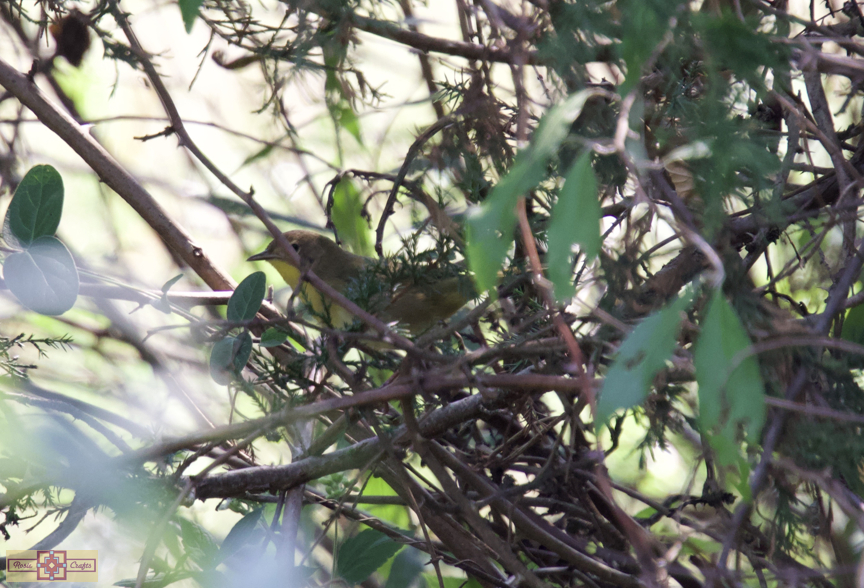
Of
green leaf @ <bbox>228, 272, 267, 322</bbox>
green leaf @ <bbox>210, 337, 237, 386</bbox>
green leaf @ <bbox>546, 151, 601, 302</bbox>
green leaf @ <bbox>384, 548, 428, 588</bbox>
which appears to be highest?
green leaf @ <bbox>228, 272, 267, 322</bbox>

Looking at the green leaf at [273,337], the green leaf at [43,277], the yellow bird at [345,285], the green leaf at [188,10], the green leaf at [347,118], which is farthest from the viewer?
the yellow bird at [345,285]

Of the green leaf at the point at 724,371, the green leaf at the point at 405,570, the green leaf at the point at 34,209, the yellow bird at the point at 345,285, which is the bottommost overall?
the green leaf at the point at 405,570

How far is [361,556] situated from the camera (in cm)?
153

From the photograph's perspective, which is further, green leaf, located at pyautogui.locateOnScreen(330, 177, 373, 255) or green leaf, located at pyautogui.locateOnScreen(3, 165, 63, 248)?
green leaf, located at pyautogui.locateOnScreen(330, 177, 373, 255)

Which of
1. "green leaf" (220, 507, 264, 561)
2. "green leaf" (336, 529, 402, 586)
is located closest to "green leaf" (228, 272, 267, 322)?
"green leaf" (220, 507, 264, 561)

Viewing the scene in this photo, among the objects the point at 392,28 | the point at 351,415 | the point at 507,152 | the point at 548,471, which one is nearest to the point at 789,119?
the point at 507,152

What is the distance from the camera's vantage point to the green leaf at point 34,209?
132 centimetres

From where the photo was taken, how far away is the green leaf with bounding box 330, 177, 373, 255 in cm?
237

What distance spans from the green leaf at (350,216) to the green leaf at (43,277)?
45.7 inches

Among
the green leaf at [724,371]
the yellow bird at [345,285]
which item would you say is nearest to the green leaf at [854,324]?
the green leaf at [724,371]

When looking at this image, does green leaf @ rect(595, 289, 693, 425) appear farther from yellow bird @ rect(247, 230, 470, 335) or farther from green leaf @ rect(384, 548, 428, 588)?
yellow bird @ rect(247, 230, 470, 335)

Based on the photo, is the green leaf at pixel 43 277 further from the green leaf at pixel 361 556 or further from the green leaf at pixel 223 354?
the green leaf at pixel 361 556

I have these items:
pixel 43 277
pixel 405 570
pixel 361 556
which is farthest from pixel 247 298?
pixel 405 570

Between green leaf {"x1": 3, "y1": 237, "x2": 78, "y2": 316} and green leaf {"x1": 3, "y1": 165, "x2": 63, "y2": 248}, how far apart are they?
0.08 ft
